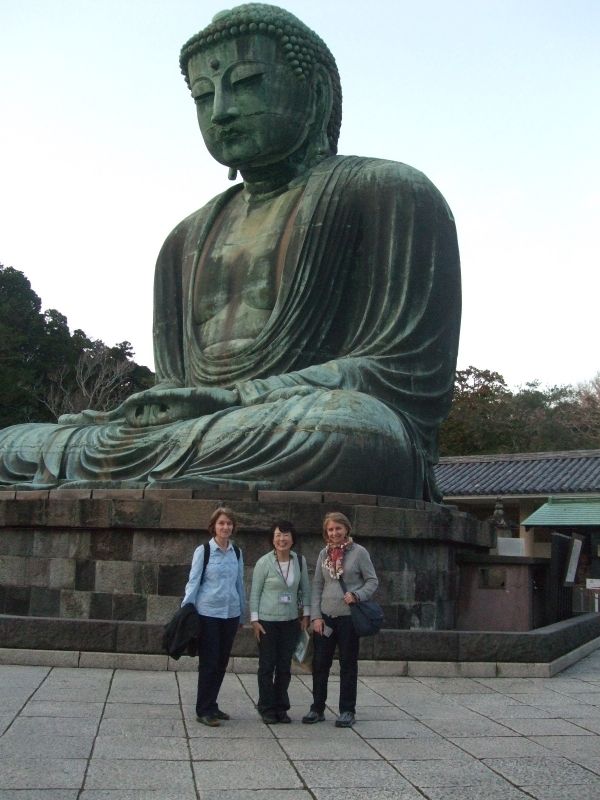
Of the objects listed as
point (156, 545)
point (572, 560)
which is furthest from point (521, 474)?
point (156, 545)

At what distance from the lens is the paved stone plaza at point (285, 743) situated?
3371 millimetres

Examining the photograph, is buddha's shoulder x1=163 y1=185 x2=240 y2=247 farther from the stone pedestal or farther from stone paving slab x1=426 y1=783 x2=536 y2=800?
stone paving slab x1=426 y1=783 x2=536 y2=800

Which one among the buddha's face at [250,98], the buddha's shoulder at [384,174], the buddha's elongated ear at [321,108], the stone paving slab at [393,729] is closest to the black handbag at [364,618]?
the stone paving slab at [393,729]

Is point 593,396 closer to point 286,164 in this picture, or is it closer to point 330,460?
point 286,164

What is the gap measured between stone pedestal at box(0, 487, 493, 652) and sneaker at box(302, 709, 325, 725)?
198 centimetres

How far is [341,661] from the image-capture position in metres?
4.70

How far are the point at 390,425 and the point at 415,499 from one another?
2.36 feet

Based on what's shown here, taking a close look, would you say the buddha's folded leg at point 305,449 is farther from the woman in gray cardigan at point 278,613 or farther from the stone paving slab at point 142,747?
the stone paving slab at point 142,747

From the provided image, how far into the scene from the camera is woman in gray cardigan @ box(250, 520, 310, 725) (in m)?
4.61

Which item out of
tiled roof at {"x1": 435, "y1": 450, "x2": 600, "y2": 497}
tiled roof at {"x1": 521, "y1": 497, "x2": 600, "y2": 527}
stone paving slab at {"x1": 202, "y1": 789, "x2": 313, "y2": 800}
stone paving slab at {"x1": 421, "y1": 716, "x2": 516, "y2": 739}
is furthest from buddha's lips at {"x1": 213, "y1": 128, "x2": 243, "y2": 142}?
tiled roof at {"x1": 435, "y1": 450, "x2": 600, "y2": 497}

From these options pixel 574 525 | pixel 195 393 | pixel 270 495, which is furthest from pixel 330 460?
pixel 574 525

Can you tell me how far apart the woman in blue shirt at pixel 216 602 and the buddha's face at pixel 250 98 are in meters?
5.65

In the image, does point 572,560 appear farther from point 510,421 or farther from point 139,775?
point 510,421

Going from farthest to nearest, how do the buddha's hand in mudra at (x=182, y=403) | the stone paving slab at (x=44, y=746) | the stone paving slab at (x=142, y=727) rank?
the buddha's hand in mudra at (x=182, y=403) < the stone paving slab at (x=142, y=727) < the stone paving slab at (x=44, y=746)
